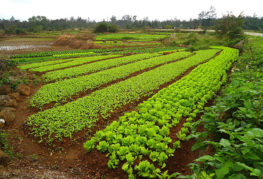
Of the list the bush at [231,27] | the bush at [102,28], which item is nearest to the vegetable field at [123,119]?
the bush at [231,27]

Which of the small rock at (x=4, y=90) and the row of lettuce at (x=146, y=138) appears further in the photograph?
the small rock at (x=4, y=90)

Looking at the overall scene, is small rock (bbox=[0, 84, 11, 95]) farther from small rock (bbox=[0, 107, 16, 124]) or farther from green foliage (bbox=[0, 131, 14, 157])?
green foliage (bbox=[0, 131, 14, 157])

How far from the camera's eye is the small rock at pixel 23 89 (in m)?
9.99

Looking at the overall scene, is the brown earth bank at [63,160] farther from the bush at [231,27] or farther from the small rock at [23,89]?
the bush at [231,27]

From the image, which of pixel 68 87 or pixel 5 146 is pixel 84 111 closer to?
pixel 5 146

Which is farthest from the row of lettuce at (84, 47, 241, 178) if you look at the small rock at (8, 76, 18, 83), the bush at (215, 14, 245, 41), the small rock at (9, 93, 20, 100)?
the bush at (215, 14, 245, 41)

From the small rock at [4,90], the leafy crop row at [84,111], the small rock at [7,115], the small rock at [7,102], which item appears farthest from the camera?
the small rock at [4,90]

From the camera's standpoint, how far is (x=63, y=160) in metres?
5.36

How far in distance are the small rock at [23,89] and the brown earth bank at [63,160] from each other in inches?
144

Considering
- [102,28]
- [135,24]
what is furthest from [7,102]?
[135,24]

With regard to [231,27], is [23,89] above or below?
below

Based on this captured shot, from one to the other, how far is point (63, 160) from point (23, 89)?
23.4ft

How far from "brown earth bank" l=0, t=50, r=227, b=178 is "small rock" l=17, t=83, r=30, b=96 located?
12.0ft

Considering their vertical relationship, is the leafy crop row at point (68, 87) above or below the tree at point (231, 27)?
below
